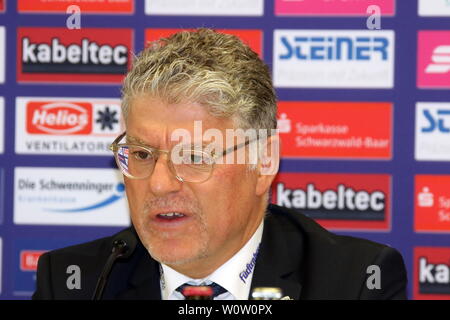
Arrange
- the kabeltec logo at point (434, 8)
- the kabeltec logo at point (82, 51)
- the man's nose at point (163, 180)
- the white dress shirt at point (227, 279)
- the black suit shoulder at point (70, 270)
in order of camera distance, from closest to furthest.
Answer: the man's nose at point (163, 180)
the white dress shirt at point (227, 279)
the black suit shoulder at point (70, 270)
the kabeltec logo at point (434, 8)
the kabeltec logo at point (82, 51)

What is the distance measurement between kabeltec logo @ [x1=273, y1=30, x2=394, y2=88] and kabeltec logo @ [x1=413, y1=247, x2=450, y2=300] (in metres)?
0.70

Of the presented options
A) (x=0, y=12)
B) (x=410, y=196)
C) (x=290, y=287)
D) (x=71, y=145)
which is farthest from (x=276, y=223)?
(x=0, y=12)

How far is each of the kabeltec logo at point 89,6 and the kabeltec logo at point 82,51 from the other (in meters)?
0.08

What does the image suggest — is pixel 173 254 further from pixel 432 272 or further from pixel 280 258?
pixel 432 272

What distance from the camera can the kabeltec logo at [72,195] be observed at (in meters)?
2.85

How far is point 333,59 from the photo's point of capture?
271 centimetres

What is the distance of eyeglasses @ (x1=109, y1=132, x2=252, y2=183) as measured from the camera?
1709 mm

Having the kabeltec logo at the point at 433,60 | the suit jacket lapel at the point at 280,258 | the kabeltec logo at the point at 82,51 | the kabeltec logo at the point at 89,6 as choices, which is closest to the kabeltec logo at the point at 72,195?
the kabeltec logo at the point at 82,51

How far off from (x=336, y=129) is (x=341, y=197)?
0.28 metres

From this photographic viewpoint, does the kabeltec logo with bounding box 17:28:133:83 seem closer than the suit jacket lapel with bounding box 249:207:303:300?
No

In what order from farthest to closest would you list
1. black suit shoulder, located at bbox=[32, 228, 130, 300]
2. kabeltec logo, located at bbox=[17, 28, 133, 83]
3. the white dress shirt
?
kabeltec logo, located at bbox=[17, 28, 133, 83]
black suit shoulder, located at bbox=[32, 228, 130, 300]
the white dress shirt

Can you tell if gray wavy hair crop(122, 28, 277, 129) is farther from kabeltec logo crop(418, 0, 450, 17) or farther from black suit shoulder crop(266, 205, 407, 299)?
kabeltec logo crop(418, 0, 450, 17)

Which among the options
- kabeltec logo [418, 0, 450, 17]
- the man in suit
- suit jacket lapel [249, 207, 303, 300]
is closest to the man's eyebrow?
the man in suit

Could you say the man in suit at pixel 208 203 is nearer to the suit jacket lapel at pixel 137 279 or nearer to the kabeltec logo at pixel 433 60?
the suit jacket lapel at pixel 137 279
